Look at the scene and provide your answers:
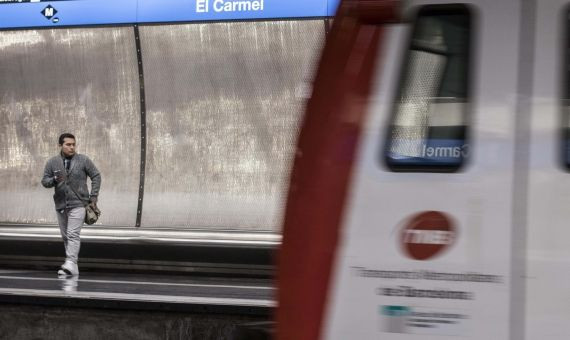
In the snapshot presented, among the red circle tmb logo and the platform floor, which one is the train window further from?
the platform floor

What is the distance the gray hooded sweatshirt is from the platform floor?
927 millimetres

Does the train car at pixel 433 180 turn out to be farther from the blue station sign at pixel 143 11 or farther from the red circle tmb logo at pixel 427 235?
the blue station sign at pixel 143 11

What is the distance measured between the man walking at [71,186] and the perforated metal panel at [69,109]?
3.68ft

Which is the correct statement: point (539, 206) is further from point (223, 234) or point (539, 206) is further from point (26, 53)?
point (26, 53)

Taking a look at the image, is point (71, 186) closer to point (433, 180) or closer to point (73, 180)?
point (73, 180)

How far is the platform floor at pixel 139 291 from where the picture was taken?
7.34m

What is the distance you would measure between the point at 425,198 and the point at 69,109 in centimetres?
902

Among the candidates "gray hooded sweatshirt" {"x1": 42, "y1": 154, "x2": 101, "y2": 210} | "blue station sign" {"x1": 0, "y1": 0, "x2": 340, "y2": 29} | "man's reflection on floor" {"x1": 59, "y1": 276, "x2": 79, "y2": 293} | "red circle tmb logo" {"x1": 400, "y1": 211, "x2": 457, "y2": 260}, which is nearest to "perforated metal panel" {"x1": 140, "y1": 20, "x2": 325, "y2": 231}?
"blue station sign" {"x1": 0, "y1": 0, "x2": 340, "y2": 29}

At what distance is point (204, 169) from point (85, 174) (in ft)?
5.22

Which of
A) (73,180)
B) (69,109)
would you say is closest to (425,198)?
(73,180)

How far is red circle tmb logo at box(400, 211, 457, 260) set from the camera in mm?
3631

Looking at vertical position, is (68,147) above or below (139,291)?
above

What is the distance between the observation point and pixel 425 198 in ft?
12.1

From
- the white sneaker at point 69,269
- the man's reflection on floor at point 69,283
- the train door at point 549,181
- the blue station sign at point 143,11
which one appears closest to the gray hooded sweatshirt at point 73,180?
the white sneaker at point 69,269
